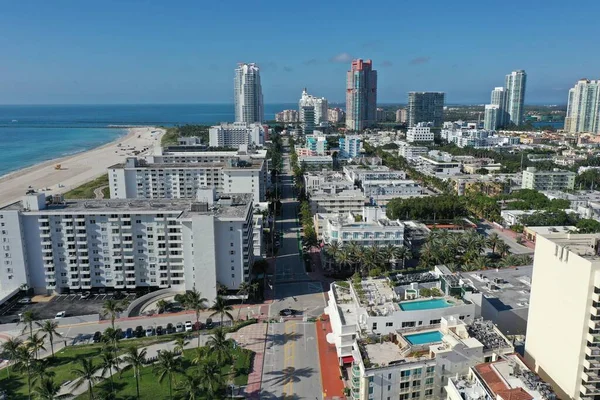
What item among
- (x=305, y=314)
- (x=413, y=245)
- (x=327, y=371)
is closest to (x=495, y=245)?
(x=413, y=245)

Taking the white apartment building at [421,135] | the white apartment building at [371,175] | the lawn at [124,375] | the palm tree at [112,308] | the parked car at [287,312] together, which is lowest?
the lawn at [124,375]

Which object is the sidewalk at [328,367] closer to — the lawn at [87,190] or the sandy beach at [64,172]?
the lawn at [87,190]

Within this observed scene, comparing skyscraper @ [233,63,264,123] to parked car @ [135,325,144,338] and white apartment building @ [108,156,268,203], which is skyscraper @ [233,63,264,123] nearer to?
white apartment building @ [108,156,268,203]

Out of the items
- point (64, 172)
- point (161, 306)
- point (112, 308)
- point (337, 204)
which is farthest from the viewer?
point (64, 172)

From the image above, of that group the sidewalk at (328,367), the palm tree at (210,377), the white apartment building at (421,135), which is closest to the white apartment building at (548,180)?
the sidewalk at (328,367)

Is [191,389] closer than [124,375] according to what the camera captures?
Yes

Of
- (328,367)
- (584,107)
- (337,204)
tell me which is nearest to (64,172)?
(337,204)

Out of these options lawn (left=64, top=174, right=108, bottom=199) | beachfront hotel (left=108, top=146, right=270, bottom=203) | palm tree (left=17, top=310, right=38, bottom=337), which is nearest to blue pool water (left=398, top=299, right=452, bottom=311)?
palm tree (left=17, top=310, right=38, bottom=337)

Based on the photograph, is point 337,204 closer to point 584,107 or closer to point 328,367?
point 328,367
